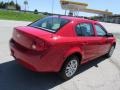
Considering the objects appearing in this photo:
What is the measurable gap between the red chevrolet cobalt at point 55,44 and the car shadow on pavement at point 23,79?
1.31 feet

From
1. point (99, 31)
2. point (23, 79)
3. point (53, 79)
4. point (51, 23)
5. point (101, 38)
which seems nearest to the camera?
point (23, 79)

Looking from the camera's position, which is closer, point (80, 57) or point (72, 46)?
point (72, 46)

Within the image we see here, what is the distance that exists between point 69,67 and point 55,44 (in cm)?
108

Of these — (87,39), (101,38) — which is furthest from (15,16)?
(87,39)

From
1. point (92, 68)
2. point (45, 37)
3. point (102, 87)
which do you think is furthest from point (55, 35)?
point (92, 68)

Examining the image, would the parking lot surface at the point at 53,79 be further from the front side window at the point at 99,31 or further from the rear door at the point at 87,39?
the front side window at the point at 99,31

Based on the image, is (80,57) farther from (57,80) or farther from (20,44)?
(20,44)

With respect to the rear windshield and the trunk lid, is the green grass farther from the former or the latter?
the trunk lid

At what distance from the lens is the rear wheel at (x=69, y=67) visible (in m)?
5.21

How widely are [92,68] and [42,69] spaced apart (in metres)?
2.71

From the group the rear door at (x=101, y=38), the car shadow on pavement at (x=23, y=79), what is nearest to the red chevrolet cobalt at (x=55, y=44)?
the rear door at (x=101, y=38)

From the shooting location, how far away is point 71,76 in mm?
5688

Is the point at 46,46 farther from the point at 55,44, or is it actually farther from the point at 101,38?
the point at 101,38

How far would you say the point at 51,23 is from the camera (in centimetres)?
566
